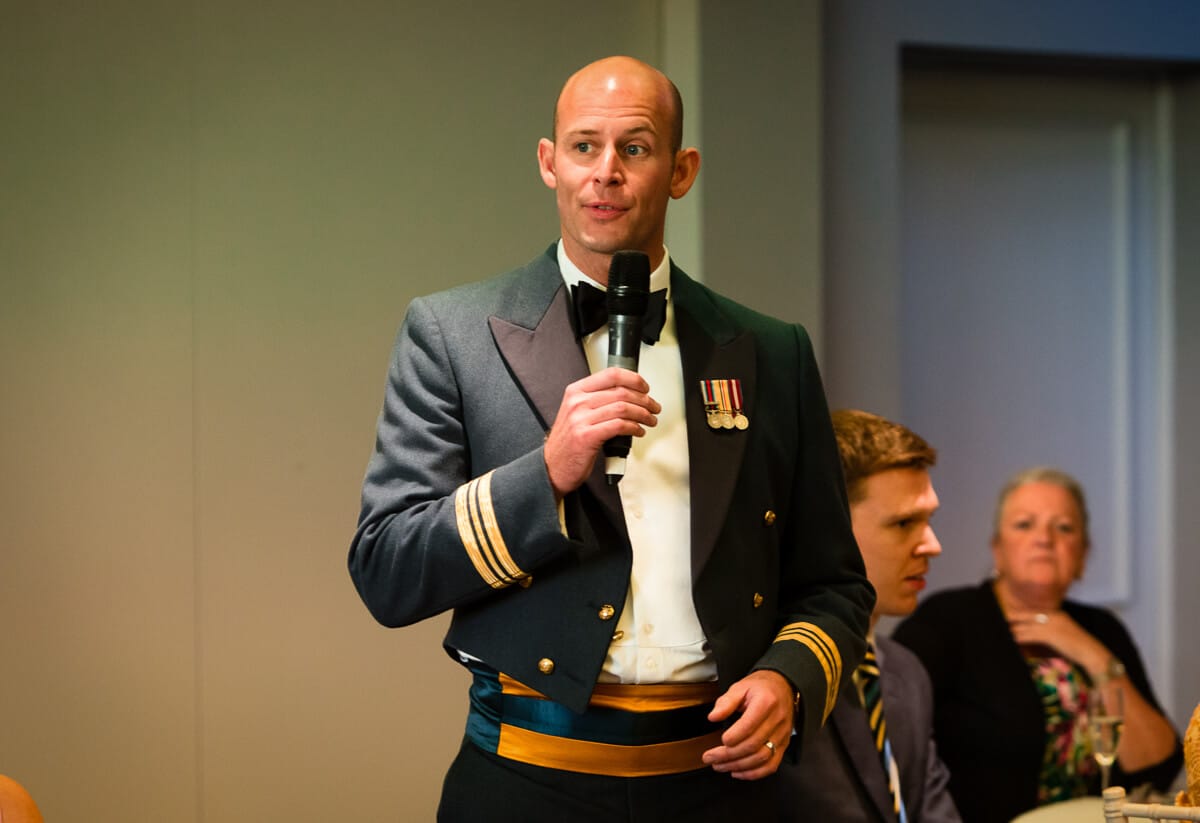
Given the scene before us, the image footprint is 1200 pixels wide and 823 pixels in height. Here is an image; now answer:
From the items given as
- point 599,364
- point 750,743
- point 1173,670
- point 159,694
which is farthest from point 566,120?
point 1173,670

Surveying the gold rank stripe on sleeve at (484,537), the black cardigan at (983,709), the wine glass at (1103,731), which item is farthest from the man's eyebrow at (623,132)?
the black cardigan at (983,709)

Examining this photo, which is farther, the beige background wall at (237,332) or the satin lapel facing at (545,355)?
the beige background wall at (237,332)

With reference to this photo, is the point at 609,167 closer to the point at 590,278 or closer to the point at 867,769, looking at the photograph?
the point at 590,278

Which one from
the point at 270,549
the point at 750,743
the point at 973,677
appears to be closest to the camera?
the point at 750,743

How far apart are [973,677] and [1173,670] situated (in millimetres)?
1538

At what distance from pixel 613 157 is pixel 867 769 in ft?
3.53

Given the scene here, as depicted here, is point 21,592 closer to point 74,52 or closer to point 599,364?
point 74,52

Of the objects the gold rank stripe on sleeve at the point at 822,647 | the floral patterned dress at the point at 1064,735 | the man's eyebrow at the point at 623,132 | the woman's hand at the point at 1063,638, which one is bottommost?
the floral patterned dress at the point at 1064,735

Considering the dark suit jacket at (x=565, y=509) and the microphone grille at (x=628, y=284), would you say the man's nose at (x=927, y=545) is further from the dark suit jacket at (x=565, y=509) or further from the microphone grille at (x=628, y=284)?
the microphone grille at (x=628, y=284)

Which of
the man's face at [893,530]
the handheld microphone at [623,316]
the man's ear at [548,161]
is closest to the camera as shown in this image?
the handheld microphone at [623,316]

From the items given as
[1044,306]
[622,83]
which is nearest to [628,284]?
[622,83]

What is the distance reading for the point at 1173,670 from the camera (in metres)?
4.09

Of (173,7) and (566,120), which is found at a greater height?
(173,7)

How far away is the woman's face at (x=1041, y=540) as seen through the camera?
308 cm
